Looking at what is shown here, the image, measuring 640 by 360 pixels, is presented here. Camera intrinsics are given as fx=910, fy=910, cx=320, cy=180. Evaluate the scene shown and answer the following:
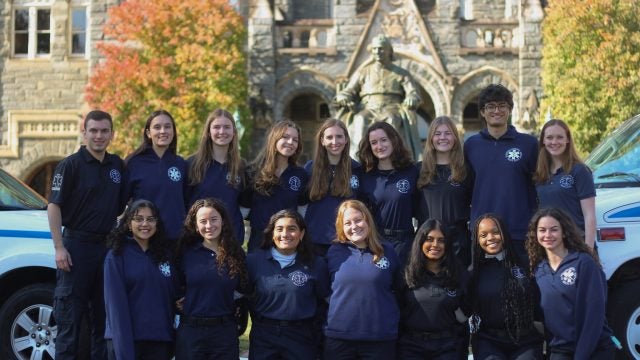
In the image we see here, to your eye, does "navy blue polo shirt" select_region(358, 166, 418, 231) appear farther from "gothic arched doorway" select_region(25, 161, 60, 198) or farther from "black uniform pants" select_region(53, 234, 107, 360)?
"gothic arched doorway" select_region(25, 161, 60, 198)

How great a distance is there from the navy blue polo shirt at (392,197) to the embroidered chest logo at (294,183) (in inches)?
17.3

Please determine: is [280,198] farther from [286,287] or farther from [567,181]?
[567,181]

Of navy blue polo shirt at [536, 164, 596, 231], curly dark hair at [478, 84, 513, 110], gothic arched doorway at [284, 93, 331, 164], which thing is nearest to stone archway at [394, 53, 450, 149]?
gothic arched doorway at [284, 93, 331, 164]

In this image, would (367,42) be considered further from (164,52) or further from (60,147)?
(60,147)

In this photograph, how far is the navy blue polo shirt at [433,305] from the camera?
573 cm

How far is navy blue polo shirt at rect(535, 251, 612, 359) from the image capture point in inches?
219

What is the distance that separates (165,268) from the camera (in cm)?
587

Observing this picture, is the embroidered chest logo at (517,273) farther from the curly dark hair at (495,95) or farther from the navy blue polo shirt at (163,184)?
the navy blue polo shirt at (163,184)

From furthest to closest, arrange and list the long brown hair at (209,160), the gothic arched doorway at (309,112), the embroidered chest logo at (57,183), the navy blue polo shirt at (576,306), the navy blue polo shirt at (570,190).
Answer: the gothic arched doorway at (309,112), the long brown hair at (209,160), the embroidered chest logo at (57,183), the navy blue polo shirt at (570,190), the navy blue polo shirt at (576,306)

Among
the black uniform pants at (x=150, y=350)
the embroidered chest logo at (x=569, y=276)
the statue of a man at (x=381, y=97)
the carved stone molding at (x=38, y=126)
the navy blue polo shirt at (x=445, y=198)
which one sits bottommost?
the black uniform pants at (x=150, y=350)

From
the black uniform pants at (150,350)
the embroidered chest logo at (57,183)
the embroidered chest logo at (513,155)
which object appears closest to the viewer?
the black uniform pants at (150,350)

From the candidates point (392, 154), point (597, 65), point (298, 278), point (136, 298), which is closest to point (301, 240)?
point (298, 278)

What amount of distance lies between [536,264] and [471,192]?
2.69 ft

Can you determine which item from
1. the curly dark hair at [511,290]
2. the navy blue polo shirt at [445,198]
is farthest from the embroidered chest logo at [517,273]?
the navy blue polo shirt at [445,198]
